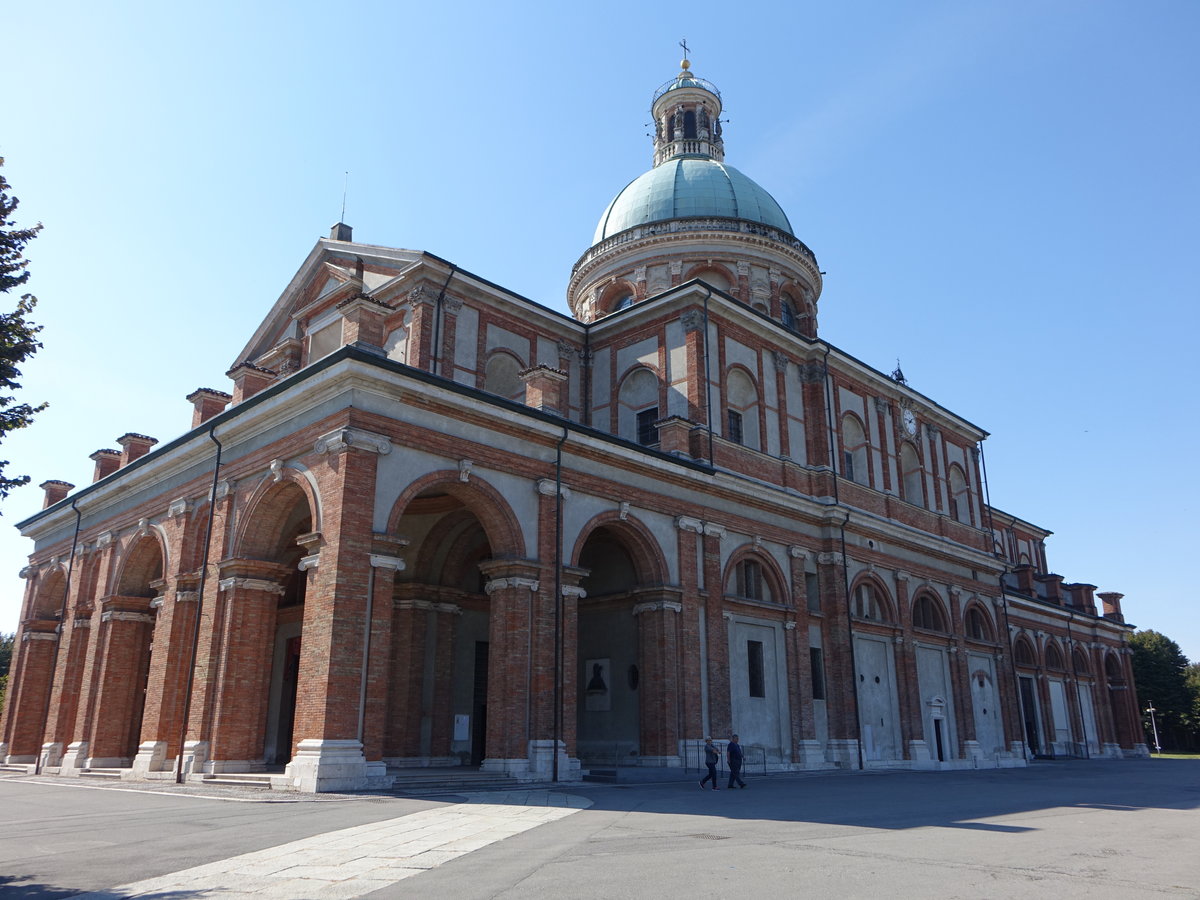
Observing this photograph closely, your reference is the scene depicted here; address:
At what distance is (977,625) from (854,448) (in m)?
10.5

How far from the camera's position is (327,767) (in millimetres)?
→ 16188

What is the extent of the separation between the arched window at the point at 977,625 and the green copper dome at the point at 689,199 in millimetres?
17176

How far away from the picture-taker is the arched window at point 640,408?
29000mm

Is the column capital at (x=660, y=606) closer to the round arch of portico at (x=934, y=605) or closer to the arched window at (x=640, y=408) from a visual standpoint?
the arched window at (x=640, y=408)

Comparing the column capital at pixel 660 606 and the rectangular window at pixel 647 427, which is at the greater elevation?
the rectangular window at pixel 647 427

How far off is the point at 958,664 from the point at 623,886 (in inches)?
1213

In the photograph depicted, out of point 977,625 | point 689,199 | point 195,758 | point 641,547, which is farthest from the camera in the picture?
point 977,625

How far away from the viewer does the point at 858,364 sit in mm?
34000

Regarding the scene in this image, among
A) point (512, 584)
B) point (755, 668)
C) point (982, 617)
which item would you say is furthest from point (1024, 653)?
point (512, 584)

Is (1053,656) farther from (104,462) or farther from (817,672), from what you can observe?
(104,462)

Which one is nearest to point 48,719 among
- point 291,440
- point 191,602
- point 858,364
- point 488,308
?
point 191,602

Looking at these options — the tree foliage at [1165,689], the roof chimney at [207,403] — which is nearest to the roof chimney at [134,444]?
the roof chimney at [207,403]

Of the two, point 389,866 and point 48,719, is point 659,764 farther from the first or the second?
point 48,719

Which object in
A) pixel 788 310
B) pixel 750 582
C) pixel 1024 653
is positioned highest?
pixel 788 310
